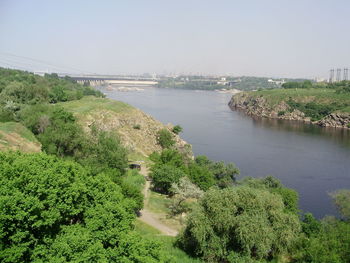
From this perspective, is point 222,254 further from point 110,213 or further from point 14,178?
point 14,178

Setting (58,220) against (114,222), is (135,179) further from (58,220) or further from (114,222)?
(58,220)

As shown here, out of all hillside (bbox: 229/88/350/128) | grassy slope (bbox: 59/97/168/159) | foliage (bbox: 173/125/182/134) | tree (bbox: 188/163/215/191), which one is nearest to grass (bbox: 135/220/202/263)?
tree (bbox: 188/163/215/191)

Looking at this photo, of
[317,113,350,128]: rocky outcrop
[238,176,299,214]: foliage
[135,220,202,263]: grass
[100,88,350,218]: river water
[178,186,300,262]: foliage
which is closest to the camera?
[178,186,300,262]: foliage

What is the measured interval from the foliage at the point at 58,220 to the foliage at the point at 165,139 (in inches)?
1114

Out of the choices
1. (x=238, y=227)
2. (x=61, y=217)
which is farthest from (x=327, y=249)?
(x=61, y=217)

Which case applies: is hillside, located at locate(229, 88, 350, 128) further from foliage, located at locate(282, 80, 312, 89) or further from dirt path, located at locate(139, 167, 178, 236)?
dirt path, located at locate(139, 167, 178, 236)

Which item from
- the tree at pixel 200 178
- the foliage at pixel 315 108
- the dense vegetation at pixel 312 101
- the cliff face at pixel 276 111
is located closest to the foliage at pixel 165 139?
the tree at pixel 200 178

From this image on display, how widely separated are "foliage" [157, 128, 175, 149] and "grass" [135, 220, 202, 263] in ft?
74.1

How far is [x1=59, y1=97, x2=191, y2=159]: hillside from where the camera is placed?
38125mm

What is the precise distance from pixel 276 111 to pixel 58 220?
9207cm

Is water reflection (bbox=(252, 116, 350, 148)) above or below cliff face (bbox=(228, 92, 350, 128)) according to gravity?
below

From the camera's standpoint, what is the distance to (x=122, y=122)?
Answer: 4228 centimetres

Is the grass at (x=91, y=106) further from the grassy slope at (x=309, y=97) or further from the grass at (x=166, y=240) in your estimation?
the grassy slope at (x=309, y=97)

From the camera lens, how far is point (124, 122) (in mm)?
42531
